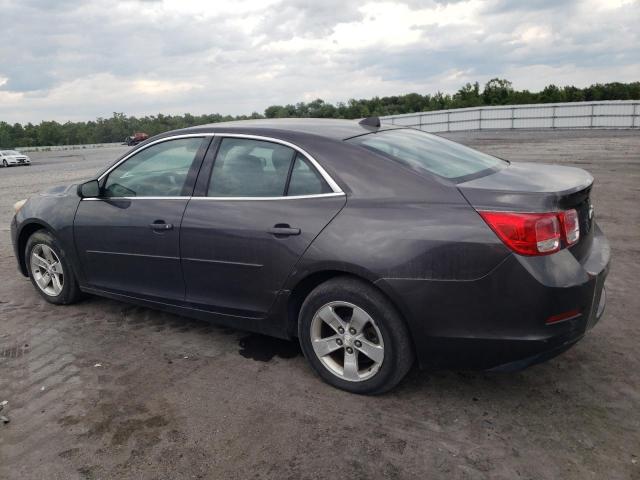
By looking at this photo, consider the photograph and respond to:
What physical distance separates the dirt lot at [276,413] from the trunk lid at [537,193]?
0.91 meters

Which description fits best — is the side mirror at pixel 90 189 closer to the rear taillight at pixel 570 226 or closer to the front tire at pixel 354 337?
the front tire at pixel 354 337

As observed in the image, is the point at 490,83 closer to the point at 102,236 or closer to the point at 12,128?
the point at 102,236

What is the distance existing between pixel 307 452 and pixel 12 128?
396ft

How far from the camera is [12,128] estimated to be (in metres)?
106

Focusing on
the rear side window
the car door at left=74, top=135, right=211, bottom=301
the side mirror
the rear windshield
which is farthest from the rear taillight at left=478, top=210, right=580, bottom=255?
the side mirror

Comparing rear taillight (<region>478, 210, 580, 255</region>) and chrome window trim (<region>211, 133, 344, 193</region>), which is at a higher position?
chrome window trim (<region>211, 133, 344, 193</region>)

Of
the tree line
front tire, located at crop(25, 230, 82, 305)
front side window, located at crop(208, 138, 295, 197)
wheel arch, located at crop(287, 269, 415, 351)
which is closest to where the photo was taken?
wheel arch, located at crop(287, 269, 415, 351)

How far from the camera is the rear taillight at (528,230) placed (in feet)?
9.26

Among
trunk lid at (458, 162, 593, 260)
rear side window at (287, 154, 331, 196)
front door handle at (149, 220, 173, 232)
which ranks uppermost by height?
rear side window at (287, 154, 331, 196)

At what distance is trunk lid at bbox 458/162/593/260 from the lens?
290 cm

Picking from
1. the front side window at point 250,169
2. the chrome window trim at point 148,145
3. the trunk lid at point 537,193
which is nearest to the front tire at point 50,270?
the chrome window trim at point 148,145

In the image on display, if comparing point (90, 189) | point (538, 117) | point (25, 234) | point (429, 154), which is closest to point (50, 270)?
point (25, 234)

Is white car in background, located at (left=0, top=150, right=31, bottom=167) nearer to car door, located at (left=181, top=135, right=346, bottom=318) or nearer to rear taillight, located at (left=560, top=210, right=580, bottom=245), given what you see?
car door, located at (left=181, top=135, right=346, bottom=318)

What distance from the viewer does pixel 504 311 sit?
2.88 meters
